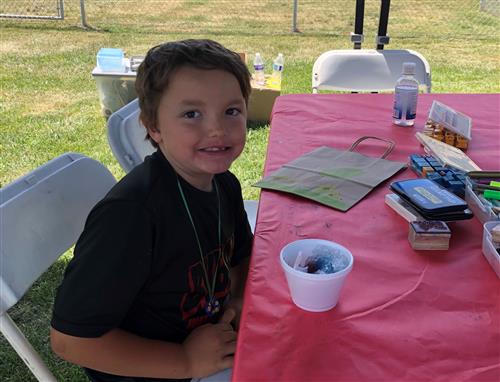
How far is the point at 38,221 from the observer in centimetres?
126

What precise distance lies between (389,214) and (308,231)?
23cm

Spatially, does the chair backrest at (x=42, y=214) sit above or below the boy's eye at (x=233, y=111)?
below

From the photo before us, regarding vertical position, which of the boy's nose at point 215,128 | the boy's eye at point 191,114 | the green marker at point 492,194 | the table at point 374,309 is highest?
the boy's eye at point 191,114

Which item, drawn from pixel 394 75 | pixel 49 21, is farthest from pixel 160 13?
pixel 394 75

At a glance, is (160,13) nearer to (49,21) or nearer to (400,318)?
(49,21)

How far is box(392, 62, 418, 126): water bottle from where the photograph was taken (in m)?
1.94

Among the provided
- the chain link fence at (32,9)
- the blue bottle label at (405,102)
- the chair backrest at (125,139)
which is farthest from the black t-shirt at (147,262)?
the chain link fence at (32,9)

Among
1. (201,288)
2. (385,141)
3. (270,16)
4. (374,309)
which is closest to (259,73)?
(385,141)

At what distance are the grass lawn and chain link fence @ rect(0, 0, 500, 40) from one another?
36 mm

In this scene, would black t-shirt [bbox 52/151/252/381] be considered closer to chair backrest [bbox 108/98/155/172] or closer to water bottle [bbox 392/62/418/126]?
chair backrest [bbox 108/98/155/172]

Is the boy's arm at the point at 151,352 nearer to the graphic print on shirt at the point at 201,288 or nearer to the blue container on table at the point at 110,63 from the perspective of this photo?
the graphic print on shirt at the point at 201,288

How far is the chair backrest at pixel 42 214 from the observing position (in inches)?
44.9

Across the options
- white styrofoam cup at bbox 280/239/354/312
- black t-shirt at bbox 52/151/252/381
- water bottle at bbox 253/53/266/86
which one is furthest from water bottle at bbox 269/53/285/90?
white styrofoam cup at bbox 280/239/354/312

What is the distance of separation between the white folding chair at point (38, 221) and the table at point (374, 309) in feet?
1.54
